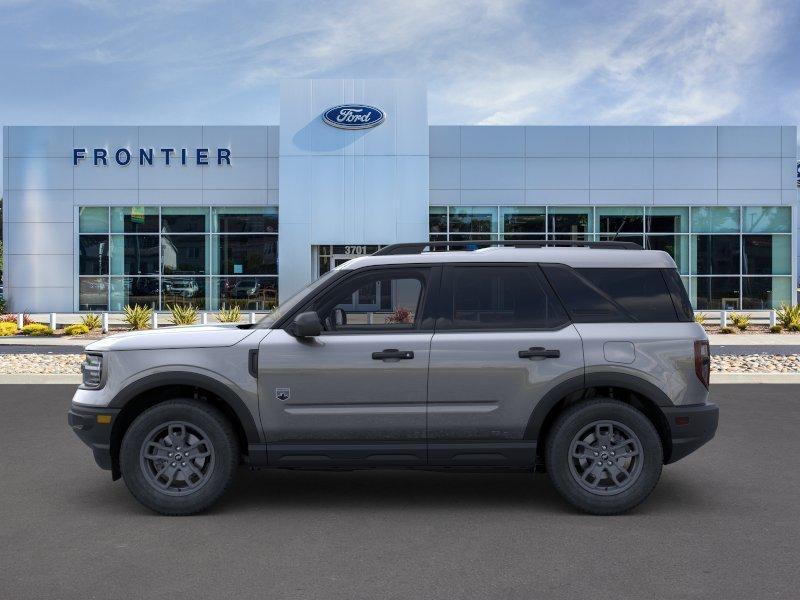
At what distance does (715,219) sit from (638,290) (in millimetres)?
26681

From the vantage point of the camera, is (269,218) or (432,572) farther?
(269,218)

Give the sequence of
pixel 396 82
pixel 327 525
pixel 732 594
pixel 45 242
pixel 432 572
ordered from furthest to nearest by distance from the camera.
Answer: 1. pixel 45 242
2. pixel 396 82
3. pixel 327 525
4. pixel 432 572
5. pixel 732 594

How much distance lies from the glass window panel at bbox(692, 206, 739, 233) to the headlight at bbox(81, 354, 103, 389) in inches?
1099

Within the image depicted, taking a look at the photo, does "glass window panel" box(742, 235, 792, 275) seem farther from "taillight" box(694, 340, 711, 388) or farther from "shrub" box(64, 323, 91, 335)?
"taillight" box(694, 340, 711, 388)

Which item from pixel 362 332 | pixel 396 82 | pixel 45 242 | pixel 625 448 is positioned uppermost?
pixel 396 82

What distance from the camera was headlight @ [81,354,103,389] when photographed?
229 inches

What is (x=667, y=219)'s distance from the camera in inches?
1195

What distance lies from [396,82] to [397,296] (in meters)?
24.2

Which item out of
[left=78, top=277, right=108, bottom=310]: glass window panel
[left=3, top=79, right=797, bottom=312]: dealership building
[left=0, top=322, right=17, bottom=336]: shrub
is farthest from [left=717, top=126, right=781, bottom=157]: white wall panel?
[left=0, top=322, right=17, bottom=336]: shrub

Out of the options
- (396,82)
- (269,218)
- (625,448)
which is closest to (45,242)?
(269,218)

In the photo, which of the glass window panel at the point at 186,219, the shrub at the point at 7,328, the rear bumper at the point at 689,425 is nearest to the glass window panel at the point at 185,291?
the glass window panel at the point at 186,219

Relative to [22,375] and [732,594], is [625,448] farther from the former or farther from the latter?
[22,375]

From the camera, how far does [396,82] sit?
1134 inches

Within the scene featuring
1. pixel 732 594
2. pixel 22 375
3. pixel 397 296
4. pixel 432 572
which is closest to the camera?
pixel 732 594
